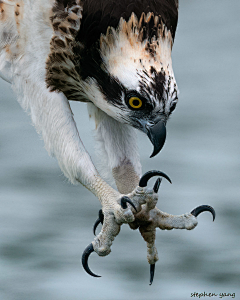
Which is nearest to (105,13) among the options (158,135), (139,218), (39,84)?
(39,84)

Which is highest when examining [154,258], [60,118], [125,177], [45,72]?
[45,72]

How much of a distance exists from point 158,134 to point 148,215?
796 millimetres

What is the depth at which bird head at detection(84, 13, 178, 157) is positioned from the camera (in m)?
5.25

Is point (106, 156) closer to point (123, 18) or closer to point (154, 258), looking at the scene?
point (154, 258)

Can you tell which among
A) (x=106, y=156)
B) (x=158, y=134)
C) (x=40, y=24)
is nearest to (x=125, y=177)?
(x=106, y=156)

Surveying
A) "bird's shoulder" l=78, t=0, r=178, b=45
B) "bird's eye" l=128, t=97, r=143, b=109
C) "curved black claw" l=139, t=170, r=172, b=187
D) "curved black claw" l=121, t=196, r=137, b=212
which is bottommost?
"curved black claw" l=121, t=196, r=137, b=212

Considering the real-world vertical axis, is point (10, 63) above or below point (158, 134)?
above

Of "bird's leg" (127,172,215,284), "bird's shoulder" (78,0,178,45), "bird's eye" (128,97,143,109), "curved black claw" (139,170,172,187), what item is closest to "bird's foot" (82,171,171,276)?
"curved black claw" (139,170,172,187)

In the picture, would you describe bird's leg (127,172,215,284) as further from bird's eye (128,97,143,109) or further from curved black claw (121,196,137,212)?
bird's eye (128,97,143,109)

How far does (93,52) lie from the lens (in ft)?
17.9

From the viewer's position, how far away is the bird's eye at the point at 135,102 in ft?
17.4

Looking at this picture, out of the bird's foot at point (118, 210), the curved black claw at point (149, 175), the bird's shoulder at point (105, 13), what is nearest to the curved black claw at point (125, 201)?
the bird's foot at point (118, 210)

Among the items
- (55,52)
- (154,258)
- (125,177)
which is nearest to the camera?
(55,52)

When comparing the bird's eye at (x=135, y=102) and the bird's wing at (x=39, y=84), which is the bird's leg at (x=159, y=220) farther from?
the bird's eye at (x=135, y=102)
